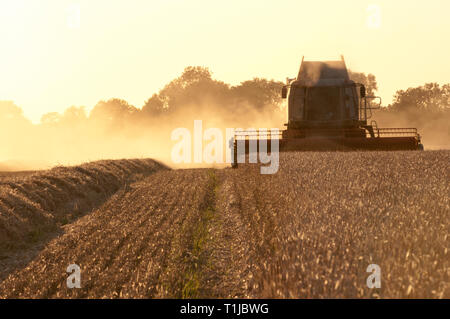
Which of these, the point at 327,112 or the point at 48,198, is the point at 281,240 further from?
the point at 327,112

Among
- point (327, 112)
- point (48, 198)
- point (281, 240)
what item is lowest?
point (48, 198)

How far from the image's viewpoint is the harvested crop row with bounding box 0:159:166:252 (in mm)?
9969

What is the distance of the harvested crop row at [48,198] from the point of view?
32.7ft

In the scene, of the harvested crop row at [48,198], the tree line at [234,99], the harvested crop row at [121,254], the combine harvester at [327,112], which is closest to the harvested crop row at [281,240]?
the harvested crop row at [121,254]

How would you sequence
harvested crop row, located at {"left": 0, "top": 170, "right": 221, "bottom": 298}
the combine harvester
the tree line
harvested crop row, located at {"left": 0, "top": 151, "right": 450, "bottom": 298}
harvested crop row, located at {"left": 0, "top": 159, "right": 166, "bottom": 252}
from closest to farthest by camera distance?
harvested crop row, located at {"left": 0, "top": 151, "right": 450, "bottom": 298}
harvested crop row, located at {"left": 0, "top": 170, "right": 221, "bottom": 298}
harvested crop row, located at {"left": 0, "top": 159, "right": 166, "bottom": 252}
the combine harvester
the tree line

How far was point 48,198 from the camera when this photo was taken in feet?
42.7

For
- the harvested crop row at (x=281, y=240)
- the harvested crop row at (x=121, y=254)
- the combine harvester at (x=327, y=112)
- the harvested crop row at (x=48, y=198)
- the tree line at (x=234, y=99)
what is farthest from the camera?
the tree line at (x=234, y=99)

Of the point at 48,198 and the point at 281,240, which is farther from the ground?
the point at 281,240

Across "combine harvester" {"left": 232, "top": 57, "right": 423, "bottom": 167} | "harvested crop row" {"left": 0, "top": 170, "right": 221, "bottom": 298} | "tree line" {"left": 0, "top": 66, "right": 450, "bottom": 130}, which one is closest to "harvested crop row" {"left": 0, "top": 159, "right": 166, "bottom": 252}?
"harvested crop row" {"left": 0, "top": 170, "right": 221, "bottom": 298}

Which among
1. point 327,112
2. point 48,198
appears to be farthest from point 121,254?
point 327,112

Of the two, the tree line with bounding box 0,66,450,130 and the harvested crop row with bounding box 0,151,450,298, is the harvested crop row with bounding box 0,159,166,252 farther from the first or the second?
the tree line with bounding box 0,66,450,130

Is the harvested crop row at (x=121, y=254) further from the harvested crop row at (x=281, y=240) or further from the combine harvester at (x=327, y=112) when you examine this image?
the combine harvester at (x=327, y=112)
